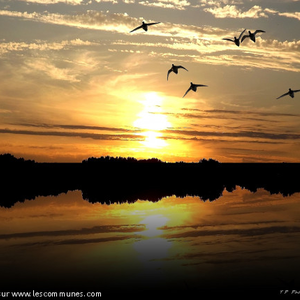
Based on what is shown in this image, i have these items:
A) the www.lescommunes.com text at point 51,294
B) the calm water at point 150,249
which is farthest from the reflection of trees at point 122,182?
the www.lescommunes.com text at point 51,294

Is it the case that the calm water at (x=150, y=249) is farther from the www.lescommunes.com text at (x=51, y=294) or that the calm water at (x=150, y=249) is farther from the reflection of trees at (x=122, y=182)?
the reflection of trees at (x=122, y=182)

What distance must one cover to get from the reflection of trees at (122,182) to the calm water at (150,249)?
12358 millimetres

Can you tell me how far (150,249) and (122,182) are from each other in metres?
54.9

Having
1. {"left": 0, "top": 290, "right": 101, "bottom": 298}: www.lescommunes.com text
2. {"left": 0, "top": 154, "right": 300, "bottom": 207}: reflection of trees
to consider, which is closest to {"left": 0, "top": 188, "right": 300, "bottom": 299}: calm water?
{"left": 0, "top": 290, "right": 101, "bottom": 298}: www.lescommunes.com text

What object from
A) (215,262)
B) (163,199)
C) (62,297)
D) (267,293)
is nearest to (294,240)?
(215,262)

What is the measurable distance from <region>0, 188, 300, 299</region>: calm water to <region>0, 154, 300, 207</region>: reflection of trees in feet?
40.5

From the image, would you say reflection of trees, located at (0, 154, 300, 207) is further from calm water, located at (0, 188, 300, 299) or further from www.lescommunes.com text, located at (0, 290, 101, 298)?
www.lescommunes.com text, located at (0, 290, 101, 298)

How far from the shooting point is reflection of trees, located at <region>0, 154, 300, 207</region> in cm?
5825

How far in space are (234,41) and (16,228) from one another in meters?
29.1

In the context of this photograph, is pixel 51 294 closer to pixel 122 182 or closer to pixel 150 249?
pixel 150 249

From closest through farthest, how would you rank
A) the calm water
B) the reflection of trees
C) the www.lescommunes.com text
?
the www.lescommunes.com text < the calm water < the reflection of trees

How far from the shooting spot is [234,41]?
50469mm

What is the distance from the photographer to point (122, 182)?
81625 mm

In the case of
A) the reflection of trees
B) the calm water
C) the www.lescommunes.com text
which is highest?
the www.lescommunes.com text
